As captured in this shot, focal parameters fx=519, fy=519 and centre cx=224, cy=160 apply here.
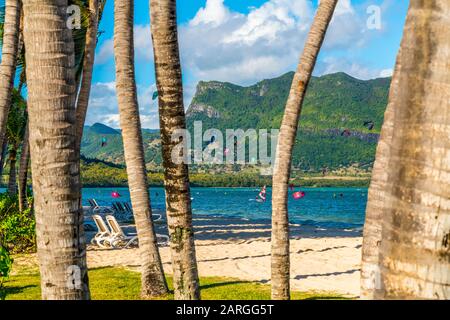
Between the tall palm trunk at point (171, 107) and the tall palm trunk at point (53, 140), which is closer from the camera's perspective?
the tall palm trunk at point (53, 140)

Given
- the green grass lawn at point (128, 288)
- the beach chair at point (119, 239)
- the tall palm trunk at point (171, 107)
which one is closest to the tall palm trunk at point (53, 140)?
the tall palm trunk at point (171, 107)

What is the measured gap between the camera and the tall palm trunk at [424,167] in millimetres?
1855

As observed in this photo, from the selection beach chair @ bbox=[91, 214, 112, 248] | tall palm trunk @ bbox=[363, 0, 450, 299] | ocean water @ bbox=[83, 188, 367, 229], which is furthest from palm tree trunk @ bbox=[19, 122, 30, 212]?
ocean water @ bbox=[83, 188, 367, 229]

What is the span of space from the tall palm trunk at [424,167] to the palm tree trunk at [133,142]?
6.28m

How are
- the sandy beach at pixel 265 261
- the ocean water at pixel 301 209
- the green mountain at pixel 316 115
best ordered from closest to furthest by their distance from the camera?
1. the sandy beach at pixel 265 261
2. the ocean water at pixel 301 209
3. the green mountain at pixel 316 115

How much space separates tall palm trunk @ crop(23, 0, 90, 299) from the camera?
297cm

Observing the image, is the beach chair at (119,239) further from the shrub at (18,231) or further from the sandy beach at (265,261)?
the shrub at (18,231)

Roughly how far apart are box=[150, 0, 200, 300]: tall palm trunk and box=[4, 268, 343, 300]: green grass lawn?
3.80 meters

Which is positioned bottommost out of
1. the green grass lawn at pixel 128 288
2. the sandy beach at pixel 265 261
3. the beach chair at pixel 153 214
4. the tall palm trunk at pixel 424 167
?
the beach chair at pixel 153 214

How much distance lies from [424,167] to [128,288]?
7.95m

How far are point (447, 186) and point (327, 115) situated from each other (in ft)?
531

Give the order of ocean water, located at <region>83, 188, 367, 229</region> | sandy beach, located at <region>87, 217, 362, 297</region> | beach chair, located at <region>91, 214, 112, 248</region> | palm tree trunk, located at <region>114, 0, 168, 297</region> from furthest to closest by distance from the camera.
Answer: ocean water, located at <region>83, 188, 367, 229</region> < beach chair, located at <region>91, 214, 112, 248</region> < sandy beach, located at <region>87, 217, 362, 297</region> < palm tree trunk, located at <region>114, 0, 168, 297</region>

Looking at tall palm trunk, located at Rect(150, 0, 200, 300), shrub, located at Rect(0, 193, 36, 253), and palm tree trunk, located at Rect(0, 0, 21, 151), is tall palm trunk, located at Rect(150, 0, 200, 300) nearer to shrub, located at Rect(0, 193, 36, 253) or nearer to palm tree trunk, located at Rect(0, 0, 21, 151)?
palm tree trunk, located at Rect(0, 0, 21, 151)

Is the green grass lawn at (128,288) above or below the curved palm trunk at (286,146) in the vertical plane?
below
